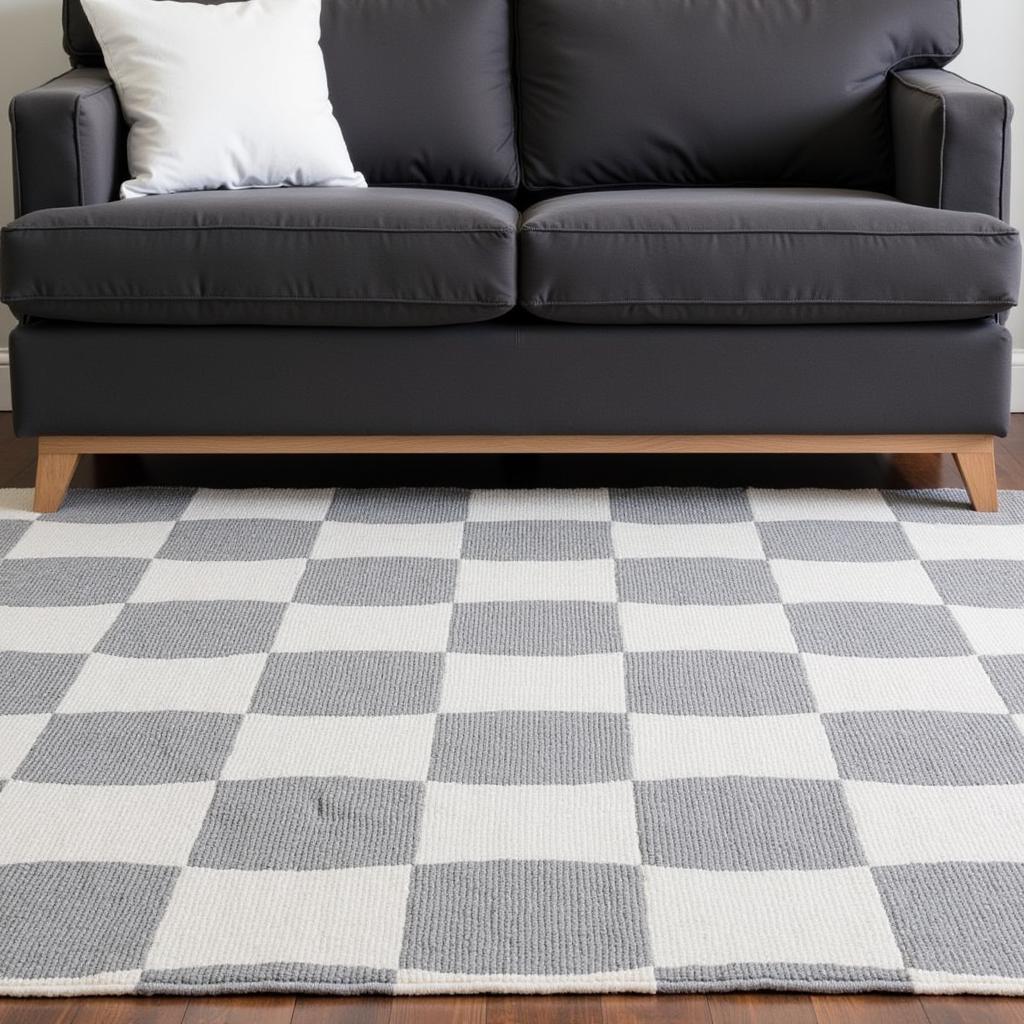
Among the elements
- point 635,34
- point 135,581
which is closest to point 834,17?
point 635,34

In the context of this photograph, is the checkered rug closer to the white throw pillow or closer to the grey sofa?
the grey sofa

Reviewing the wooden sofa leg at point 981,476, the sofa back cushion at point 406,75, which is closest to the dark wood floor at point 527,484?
the wooden sofa leg at point 981,476

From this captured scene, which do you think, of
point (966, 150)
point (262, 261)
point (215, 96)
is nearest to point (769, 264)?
point (966, 150)

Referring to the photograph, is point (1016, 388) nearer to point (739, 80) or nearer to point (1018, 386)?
point (1018, 386)

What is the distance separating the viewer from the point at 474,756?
157 centimetres

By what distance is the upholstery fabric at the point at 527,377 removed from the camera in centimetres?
228

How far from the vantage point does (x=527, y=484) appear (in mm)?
2490

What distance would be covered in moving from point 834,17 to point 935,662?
1448mm

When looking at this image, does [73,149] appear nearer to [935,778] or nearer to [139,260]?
[139,260]

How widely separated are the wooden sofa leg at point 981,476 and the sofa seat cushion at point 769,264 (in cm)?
23

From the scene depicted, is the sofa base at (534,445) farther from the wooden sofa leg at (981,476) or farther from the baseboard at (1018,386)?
the baseboard at (1018,386)

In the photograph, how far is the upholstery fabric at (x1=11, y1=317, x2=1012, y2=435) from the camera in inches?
89.6

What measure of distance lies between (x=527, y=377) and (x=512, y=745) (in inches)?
33.4

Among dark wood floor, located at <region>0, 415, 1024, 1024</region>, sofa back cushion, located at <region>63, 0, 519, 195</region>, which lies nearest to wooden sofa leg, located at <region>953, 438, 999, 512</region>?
dark wood floor, located at <region>0, 415, 1024, 1024</region>
